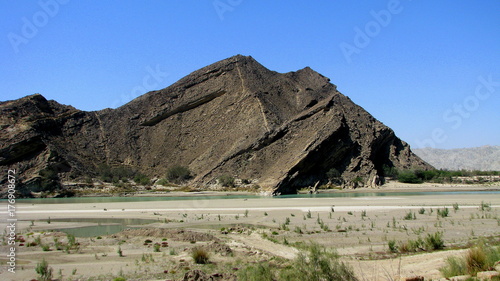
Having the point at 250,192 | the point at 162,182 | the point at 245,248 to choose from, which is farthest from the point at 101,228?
the point at 162,182

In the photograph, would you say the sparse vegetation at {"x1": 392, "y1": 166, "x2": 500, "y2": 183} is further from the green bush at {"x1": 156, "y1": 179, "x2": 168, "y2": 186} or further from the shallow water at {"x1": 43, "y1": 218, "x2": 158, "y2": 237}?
the shallow water at {"x1": 43, "y1": 218, "x2": 158, "y2": 237}

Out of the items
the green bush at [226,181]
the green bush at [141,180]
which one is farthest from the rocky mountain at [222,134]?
the green bush at [141,180]

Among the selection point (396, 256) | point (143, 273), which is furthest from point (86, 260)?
point (396, 256)

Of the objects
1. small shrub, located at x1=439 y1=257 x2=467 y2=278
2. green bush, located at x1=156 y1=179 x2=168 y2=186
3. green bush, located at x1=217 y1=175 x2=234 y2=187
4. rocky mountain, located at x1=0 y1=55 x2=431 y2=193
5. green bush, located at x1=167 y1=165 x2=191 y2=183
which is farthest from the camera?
green bush, located at x1=167 y1=165 x2=191 y2=183

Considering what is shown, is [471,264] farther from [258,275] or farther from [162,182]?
[162,182]

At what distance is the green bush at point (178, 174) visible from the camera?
8362 centimetres

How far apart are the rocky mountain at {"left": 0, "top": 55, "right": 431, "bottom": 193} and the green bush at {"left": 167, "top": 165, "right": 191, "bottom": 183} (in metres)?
1.98

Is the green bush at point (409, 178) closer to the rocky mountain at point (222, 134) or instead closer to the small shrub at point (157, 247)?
the rocky mountain at point (222, 134)

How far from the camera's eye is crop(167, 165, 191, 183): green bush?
3292 inches

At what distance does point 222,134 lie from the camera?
3593 inches

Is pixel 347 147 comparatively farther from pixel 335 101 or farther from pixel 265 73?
pixel 265 73

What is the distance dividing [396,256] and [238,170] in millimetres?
66969

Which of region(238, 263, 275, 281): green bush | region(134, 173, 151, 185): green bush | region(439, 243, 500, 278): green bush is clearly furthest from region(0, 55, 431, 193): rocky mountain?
region(439, 243, 500, 278): green bush

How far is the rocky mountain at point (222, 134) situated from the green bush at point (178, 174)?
198cm
